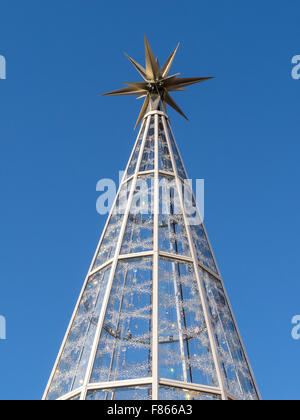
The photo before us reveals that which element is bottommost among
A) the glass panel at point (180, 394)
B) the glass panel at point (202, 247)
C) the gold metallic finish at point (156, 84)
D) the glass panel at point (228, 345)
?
the glass panel at point (180, 394)

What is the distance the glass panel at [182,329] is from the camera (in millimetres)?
12844

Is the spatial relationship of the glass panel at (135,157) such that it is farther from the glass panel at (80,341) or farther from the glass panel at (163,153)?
the glass panel at (80,341)

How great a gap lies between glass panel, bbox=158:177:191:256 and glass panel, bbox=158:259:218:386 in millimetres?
635

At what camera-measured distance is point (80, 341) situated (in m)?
14.5

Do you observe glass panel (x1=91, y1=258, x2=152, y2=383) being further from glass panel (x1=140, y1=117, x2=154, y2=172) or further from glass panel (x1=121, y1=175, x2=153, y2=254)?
glass panel (x1=140, y1=117, x2=154, y2=172)

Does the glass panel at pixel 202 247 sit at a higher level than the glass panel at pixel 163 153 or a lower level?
lower

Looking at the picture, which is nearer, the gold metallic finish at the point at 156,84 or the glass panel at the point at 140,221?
the glass panel at the point at 140,221

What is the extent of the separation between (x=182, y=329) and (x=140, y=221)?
4609 mm

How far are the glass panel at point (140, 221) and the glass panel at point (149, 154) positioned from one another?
29.2 inches

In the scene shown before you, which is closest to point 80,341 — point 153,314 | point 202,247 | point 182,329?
point 153,314

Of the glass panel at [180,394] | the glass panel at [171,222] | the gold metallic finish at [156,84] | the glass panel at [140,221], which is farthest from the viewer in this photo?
the gold metallic finish at [156,84]

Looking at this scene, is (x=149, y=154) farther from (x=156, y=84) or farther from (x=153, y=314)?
(x=153, y=314)

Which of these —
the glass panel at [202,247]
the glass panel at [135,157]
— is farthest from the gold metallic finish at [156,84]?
the glass panel at [202,247]
